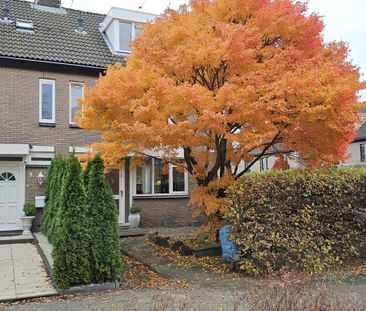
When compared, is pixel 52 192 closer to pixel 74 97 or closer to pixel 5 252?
pixel 5 252

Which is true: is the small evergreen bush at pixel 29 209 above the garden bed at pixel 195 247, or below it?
above

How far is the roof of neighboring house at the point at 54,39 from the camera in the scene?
14.0 m

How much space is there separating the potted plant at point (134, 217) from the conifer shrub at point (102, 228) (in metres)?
7.07

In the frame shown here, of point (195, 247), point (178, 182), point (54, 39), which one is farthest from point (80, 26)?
point (195, 247)

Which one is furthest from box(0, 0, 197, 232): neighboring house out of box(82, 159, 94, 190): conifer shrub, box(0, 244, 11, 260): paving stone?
box(82, 159, 94, 190): conifer shrub

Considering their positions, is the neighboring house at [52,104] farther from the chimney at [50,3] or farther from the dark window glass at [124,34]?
the chimney at [50,3]

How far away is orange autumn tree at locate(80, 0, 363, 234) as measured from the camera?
7816 millimetres

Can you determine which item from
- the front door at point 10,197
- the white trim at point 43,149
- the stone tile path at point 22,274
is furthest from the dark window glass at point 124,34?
the stone tile path at point 22,274

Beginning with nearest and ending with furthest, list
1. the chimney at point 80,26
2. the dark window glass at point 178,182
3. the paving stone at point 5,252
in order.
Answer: the paving stone at point 5,252 < the dark window glass at point 178,182 < the chimney at point 80,26

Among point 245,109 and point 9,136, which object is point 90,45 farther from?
point 245,109

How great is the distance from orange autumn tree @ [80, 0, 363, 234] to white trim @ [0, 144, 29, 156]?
416cm

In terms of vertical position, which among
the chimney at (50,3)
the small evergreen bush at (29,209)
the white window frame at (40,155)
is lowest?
the small evergreen bush at (29,209)

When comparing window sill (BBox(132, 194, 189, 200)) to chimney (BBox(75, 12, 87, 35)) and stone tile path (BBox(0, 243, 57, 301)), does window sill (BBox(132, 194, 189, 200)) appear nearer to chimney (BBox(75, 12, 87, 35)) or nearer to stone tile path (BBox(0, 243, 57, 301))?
stone tile path (BBox(0, 243, 57, 301))

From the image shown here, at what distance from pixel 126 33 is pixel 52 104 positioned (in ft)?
14.7
